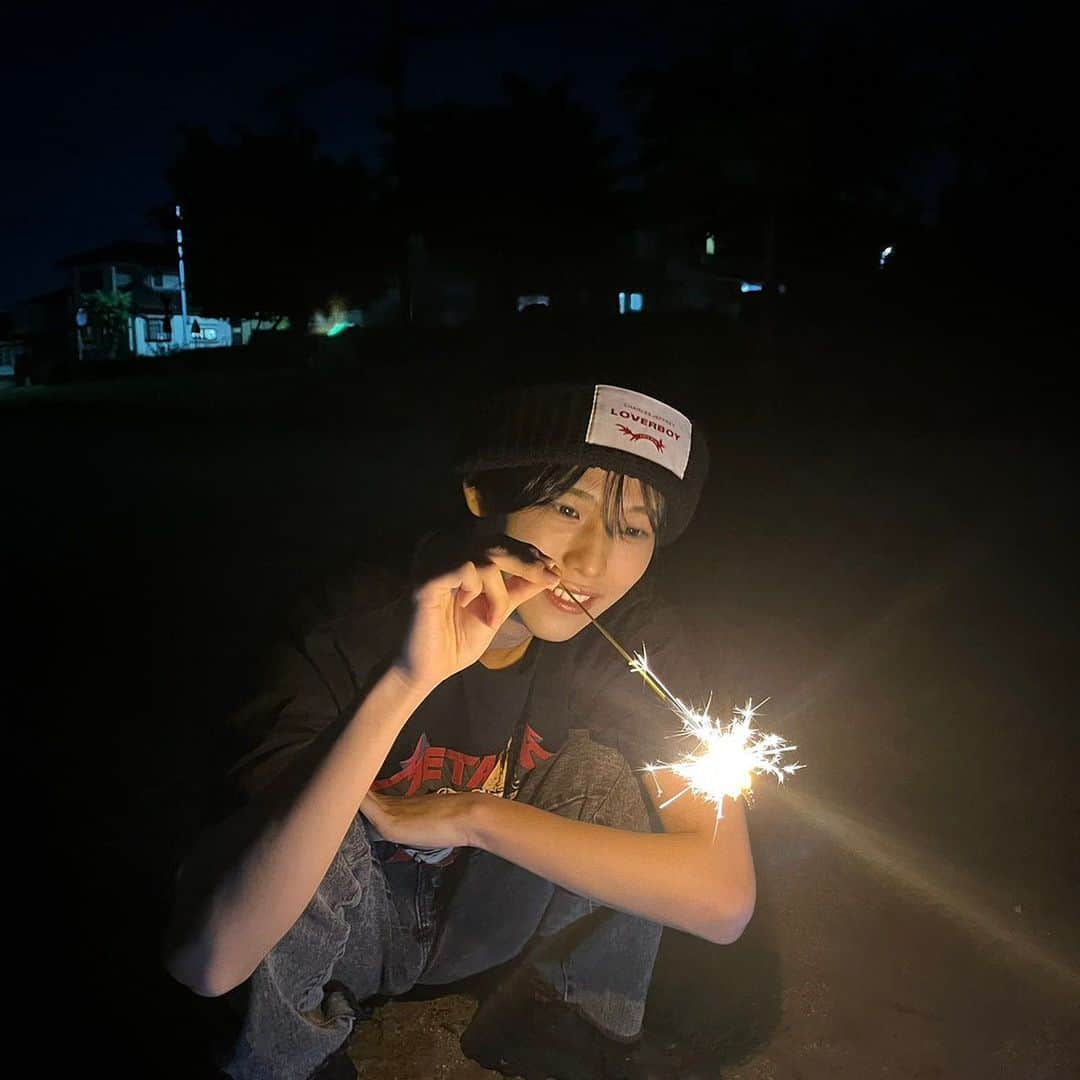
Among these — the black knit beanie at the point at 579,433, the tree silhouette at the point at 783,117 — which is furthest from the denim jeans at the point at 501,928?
the tree silhouette at the point at 783,117

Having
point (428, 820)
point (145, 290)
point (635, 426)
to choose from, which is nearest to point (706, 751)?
point (428, 820)

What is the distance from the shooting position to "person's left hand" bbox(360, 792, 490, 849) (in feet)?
6.68

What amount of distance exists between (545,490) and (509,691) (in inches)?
19.8

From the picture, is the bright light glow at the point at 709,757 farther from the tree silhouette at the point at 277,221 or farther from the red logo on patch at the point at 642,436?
the tree silhouette at the point at 277,221

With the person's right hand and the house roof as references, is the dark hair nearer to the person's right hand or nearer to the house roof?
the person's right hand

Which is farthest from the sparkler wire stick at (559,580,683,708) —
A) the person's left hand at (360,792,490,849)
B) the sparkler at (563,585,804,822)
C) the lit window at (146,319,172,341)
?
the lit window at (146,319,172,341)

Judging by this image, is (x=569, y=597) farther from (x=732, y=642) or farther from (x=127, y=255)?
(x=127, y=255)

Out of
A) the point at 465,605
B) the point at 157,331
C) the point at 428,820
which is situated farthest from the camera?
Answer: the point at 157,331

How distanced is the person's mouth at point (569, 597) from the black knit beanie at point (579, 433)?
0.28 m

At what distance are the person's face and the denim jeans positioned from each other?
34 cm

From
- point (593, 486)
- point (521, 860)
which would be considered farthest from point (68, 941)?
point (593, 486)

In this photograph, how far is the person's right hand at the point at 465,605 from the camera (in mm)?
1804

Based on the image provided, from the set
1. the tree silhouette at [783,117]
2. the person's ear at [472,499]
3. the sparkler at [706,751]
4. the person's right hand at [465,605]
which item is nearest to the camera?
the person's right hand at [465,605]

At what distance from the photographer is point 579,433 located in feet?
7.34
